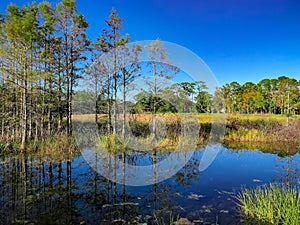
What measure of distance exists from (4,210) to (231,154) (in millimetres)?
8146

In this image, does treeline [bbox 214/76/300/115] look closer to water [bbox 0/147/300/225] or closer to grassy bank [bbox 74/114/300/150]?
grassy bank [bbox 74/114/300/150]

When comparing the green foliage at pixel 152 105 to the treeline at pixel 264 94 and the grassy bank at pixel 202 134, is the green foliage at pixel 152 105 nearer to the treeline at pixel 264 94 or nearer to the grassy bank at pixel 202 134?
the grassy bank at pixel 202 134

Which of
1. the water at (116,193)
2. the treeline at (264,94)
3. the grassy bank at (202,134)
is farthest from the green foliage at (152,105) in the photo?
the treeline at (264,94)

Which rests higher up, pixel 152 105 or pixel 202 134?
pixel 152 105

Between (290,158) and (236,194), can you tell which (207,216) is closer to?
(236,194)

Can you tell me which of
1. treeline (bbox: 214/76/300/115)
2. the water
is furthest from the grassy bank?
treeline (bbox: 214/76/300/115)

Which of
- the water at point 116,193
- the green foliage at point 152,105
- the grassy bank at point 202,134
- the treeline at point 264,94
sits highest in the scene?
the treeline at point 264,94

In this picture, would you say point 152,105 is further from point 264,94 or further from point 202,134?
point 264,94

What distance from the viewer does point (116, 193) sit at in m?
4.43

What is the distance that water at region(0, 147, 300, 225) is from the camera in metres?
3.39

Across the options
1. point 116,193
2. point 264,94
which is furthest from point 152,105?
point 264,94

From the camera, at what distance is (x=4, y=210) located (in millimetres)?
3459

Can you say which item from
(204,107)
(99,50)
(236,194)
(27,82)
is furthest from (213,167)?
(27,82)

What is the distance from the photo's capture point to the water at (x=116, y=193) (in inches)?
134
